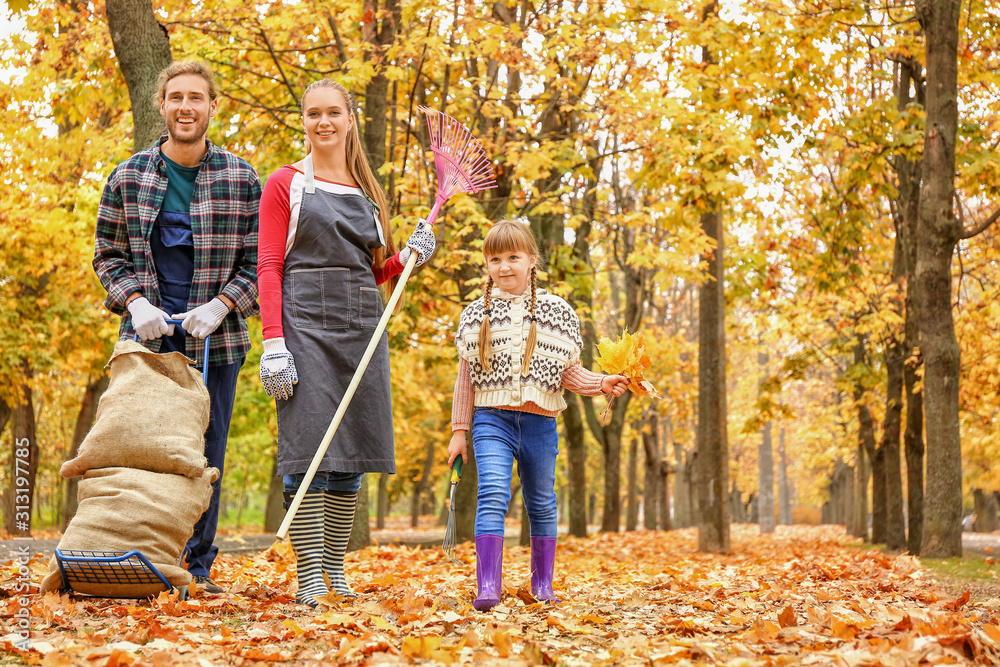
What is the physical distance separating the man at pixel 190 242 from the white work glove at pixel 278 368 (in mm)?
403

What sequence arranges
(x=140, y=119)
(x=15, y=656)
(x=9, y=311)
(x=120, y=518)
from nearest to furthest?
1. (x=15, y=656)
2. (x=120, y=518)
3. (x=140, y=119)
4. (x=9, y=311)

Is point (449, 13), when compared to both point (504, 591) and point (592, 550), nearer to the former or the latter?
point (504, 591)

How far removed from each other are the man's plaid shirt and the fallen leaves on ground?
4.05ft

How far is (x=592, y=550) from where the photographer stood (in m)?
11.7

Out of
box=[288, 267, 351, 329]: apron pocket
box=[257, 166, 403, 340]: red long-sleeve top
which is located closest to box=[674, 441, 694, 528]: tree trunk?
box=[288, 267, 351, 329]: apron pocket

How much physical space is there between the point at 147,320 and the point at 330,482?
1061 mm

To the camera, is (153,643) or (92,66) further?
(92,66)

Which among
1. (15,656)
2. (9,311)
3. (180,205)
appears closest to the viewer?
(15,656)

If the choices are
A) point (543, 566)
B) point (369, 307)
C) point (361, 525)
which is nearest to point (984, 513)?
point (361, 525)

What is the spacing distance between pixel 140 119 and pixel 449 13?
3408 millimetres

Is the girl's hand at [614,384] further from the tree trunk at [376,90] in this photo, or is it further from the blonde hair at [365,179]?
the tree trunk at [376,90]

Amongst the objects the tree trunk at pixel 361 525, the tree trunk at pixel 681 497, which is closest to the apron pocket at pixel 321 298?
the tree trunk at pixel 361 525

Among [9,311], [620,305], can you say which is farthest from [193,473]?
[620,305]

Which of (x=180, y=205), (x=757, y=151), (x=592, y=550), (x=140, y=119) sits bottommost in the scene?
(x=592, y=550)
